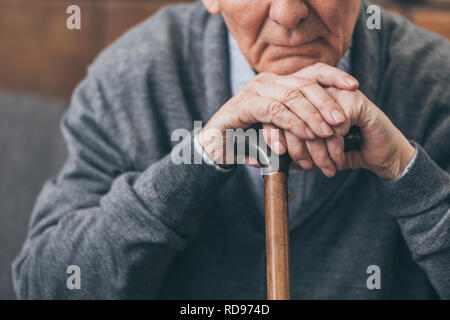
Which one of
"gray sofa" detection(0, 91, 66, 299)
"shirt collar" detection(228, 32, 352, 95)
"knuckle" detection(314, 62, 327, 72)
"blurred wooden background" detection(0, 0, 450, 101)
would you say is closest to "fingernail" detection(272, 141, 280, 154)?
"knuckle" detection(314, 62, 327, 72)

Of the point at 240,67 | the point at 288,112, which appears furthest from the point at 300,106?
the point at 240,67

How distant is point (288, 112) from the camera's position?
2.05 ft

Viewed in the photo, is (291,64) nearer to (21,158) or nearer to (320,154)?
(320,154)

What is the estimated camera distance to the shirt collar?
832 mm

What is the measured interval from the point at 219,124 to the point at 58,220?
34cm

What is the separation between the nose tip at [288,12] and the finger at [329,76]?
2.4 inches

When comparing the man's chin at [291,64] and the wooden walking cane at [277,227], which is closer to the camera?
the wooden walking cane at [277,227]

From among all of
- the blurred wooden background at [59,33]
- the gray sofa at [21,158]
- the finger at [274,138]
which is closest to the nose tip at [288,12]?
the finger at [274,138]

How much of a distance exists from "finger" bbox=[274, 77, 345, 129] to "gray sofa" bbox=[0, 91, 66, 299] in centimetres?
77

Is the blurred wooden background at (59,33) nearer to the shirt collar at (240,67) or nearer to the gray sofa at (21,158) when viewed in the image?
the gray sofa at (21,158)

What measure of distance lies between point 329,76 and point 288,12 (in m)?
0.09

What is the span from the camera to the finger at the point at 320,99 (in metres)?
0.61

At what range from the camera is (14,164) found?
1252 millimetres

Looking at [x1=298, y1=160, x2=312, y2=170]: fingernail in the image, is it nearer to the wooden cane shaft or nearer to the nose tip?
the wooden cane shaft
